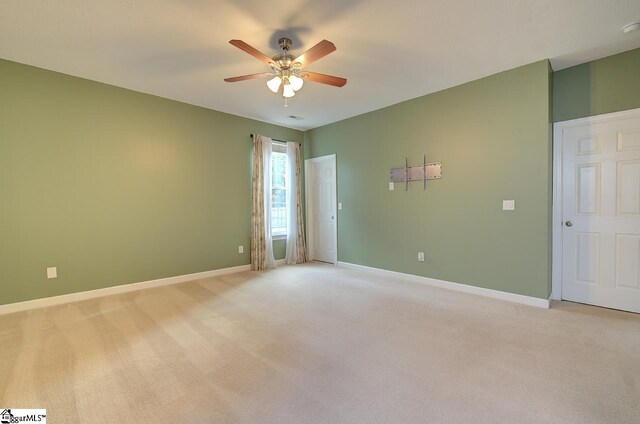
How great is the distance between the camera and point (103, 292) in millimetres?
3705

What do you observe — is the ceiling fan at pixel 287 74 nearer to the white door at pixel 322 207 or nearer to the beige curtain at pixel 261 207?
the beige curtain at pixel 261 207

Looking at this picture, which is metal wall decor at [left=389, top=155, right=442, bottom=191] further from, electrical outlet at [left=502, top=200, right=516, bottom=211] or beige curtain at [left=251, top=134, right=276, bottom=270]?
beige curtain at [left=251, top=134, right=276, bottom=270]

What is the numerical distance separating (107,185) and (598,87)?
5935 millimetres

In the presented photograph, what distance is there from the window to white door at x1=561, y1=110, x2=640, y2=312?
4304mm

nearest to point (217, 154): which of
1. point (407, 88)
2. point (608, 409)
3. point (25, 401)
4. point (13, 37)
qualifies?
point (13, 37)

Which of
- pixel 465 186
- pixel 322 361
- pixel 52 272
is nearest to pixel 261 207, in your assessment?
pixel 52 272

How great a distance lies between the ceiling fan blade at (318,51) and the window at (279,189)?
10.5ft

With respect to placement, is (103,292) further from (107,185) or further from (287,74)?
(287,74)

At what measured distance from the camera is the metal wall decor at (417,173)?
4105 millimetres

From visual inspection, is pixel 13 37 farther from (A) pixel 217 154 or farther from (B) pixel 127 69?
(A) pixel 217 154

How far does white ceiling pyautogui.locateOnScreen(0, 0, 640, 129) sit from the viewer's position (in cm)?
228

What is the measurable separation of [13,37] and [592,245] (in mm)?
6260

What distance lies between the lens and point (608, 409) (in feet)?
5.37

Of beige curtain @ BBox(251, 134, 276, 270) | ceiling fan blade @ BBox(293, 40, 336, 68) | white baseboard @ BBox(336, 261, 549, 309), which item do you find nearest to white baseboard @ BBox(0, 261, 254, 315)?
beige curtain @ BBox(251, 134, 276, 270)
